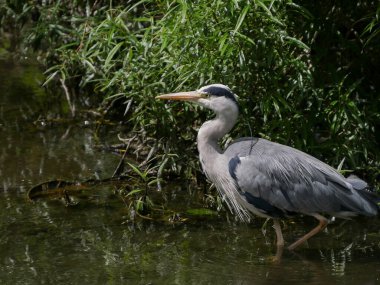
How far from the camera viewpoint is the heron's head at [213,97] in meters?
6.29

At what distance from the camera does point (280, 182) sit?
625cm

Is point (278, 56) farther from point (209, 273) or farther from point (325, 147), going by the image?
point (209, 273)

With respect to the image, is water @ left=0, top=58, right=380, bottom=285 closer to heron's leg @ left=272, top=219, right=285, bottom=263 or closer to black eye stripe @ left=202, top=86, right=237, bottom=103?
heron's leg @ left=272, top=219, right=285, bottom=263

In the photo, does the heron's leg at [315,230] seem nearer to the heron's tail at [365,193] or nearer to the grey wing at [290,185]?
the grey wing at [290,185]

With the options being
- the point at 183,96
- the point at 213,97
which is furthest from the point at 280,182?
the point at 183,96

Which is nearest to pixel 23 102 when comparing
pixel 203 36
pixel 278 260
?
pixel 203 36

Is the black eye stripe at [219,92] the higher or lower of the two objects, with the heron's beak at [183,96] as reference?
higher

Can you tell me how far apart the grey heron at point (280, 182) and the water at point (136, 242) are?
298 millimetres

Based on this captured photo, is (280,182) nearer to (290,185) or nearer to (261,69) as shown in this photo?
(290,185)

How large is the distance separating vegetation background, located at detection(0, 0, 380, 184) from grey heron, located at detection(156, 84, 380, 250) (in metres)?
0.27

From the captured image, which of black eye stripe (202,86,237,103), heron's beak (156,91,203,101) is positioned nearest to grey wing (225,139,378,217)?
black eye stripe (202,86,237,103)

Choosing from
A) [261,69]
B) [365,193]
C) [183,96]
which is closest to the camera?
[365,193]

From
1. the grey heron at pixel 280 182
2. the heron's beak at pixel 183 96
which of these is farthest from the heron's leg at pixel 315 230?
the heron's beak at pixel 183 96

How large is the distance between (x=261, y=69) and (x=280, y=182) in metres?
0.93
